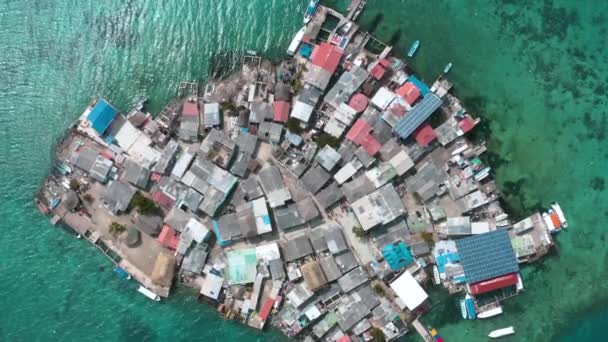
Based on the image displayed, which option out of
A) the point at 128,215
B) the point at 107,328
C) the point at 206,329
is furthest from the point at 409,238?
the point at 107,328

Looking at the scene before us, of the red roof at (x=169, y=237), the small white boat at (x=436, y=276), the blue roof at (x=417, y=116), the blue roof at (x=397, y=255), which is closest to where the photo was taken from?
the blue roof at (x=417, y=116)

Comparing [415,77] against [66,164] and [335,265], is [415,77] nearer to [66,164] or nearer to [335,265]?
[335,265]

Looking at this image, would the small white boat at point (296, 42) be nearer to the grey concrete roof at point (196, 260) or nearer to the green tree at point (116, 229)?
the grey concrete roof at point (196, 260)

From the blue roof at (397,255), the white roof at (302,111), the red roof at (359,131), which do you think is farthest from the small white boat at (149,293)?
the red roof at (359,131)

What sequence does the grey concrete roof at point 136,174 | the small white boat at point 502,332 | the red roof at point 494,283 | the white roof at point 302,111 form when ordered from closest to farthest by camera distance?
the red roof at point 494,283, the white roof at point 302,111, the small white boat at point 502,332, the grey concrete roof at point 136,174

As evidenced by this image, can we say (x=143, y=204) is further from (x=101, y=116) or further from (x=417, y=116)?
(x=417, y=116)

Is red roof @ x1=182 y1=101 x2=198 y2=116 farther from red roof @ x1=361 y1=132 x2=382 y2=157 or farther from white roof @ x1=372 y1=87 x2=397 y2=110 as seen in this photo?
white roof @ x1=372 y1=87 x2=397 y2=110
